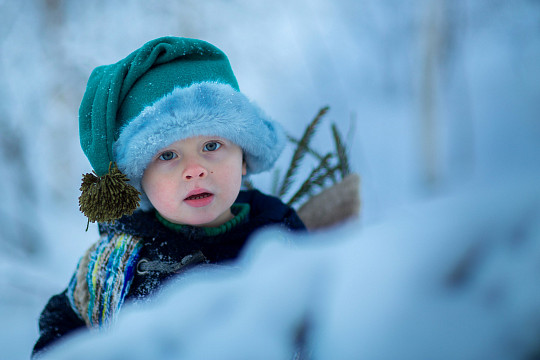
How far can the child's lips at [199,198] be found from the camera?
0.95 metres

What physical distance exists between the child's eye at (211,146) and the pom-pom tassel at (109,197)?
209mm

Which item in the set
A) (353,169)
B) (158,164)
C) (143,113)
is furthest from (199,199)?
Answer: (353,169)

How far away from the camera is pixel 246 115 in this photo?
1.00 m

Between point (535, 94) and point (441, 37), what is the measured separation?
1.40 m

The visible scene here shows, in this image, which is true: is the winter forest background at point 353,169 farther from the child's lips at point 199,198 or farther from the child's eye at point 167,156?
the child's eye at point 167,156

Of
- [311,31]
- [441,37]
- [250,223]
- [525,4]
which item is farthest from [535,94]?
[250,223]

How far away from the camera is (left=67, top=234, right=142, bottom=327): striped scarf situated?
0.95 metres

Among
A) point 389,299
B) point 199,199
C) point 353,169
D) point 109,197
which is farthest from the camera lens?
point 353,169

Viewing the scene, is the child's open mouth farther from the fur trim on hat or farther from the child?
the fur trim on hat

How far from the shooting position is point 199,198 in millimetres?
975

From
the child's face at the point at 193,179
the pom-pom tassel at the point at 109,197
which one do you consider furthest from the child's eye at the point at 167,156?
the pom-pom tassel at the point at 109,197

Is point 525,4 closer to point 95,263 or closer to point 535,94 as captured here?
point 535,94

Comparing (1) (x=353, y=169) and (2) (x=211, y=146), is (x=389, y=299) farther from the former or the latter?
(1) (x=353, y=169)

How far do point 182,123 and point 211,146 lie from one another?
12 centimetres
